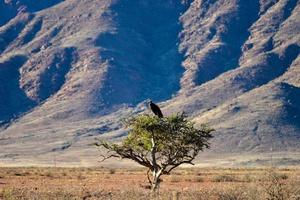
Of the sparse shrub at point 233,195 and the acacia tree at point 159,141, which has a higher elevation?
the acacia tree at point 159,141

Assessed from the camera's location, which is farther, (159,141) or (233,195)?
(159,141)

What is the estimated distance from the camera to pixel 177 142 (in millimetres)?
37531

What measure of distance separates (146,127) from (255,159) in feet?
509

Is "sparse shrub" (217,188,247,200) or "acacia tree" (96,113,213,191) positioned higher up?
"acacia tree" (96,113,213,191)

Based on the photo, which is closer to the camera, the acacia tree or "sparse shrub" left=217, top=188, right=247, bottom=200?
"sparse shrub" left=217, top=188, right=247, bottom=200

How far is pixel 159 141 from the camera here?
37.3 m

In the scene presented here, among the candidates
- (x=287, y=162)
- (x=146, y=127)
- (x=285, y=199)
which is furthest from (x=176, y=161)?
(x=287, y=162)

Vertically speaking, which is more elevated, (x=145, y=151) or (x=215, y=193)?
(x=145, y=151)

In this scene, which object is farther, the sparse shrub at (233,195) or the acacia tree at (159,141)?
the acacia tree at (159,141)

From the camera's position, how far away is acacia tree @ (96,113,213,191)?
119 ft

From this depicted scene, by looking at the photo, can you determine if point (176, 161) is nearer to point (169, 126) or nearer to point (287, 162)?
point (169, 126)

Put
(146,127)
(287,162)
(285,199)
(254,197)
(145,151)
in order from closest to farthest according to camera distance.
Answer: (285,199) → (254,197) → (146,127) → (145,151) → (287,162)

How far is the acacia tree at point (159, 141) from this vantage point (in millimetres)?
36344

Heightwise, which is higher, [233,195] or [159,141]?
[159,141]
